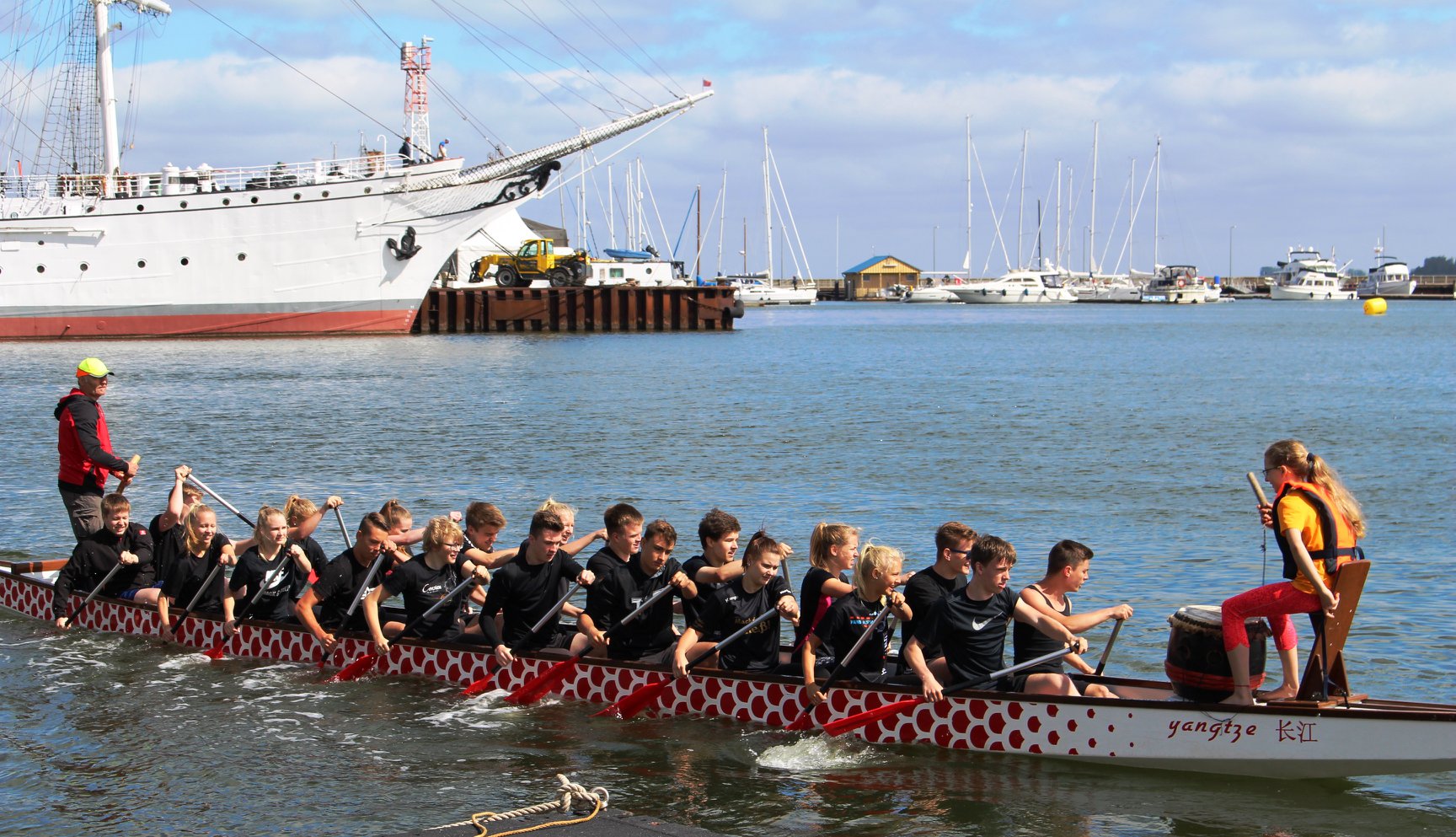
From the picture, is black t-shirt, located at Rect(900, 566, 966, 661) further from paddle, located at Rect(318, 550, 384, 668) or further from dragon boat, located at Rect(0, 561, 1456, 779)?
paddle, located at Rect(318, 550, 384, 668)

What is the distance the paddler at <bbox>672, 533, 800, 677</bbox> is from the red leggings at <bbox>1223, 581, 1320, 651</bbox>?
8.75ft

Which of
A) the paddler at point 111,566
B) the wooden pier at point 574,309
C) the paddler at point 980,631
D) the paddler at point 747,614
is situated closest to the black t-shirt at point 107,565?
the paddler at point 111,566

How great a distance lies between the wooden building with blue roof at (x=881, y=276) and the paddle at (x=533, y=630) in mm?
165932

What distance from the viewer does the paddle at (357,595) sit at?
10.5 metres

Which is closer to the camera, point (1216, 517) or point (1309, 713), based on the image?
point (1309, 713)

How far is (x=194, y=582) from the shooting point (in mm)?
11844

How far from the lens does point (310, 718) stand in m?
10.3

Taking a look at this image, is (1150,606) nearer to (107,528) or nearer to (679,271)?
(107,528)

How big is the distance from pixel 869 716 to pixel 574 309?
58.0 m

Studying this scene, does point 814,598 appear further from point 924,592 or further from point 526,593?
point 526,593

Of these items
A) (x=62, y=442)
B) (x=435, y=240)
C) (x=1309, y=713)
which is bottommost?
(x=1309, y=713)

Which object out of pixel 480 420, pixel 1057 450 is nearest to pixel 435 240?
pixel 480 420

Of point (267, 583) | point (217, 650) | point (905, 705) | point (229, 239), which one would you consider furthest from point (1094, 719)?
point (229, 239)

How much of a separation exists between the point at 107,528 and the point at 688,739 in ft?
19.6
